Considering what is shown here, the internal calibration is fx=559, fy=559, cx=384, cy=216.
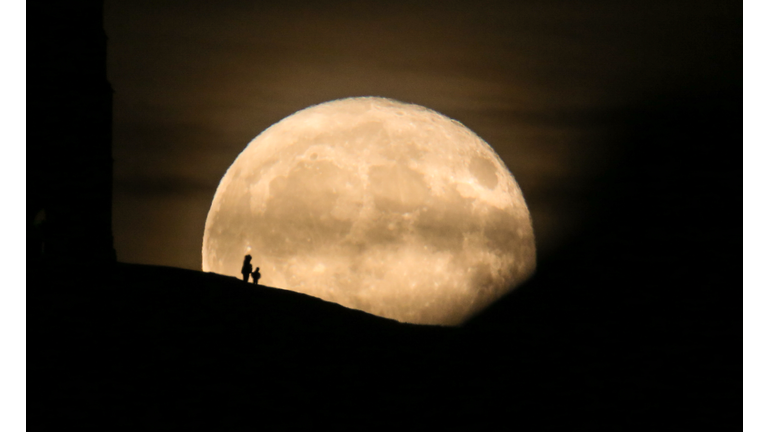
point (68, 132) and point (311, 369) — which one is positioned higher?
point (68, 132)


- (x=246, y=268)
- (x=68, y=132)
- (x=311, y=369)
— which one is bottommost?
(x=311, y=369)

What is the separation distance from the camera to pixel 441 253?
20219mm

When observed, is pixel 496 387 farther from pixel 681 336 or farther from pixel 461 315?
pixel 461 315

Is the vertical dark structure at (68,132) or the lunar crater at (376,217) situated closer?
the vertical dark structure at (68,132)

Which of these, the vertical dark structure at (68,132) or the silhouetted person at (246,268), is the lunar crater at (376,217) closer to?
the silhouetted person at (246,268)

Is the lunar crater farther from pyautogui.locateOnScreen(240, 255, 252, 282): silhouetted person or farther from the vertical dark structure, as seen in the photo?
the vertical dark structure

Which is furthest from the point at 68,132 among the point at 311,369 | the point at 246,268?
the point at 311,369

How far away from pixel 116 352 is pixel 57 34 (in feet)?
A: 44.6

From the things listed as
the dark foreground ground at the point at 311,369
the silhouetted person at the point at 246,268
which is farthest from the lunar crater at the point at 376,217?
the dark foreground ground at the point at 311,369

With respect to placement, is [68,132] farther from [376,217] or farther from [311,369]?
[311,369]

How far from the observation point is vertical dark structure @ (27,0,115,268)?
17422 mm

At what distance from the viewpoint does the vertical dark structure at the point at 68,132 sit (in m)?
17.4

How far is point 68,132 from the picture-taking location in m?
18.8

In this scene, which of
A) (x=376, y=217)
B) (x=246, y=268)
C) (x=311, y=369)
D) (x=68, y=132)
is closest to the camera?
(x=311, y=369)
